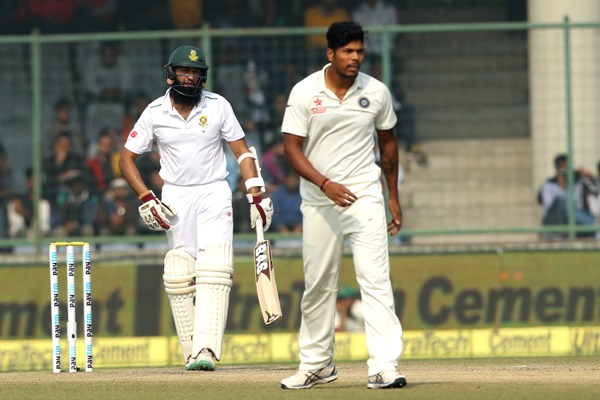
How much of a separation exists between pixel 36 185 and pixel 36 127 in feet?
2.03

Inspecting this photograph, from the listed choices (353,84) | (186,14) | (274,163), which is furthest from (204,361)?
(186,14)

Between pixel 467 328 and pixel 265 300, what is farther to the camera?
pixel 467 328

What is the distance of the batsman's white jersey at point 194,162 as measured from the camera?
9.62 meters

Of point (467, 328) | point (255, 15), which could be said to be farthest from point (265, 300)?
point (255, 15)

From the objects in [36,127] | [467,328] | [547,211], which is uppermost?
[36,127]

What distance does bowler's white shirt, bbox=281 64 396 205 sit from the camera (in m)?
7.99

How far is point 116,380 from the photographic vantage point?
348 inches

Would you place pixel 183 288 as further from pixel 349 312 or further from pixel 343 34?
pixel 349 312

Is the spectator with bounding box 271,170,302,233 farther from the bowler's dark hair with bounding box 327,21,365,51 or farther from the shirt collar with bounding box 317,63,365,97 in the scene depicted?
the bowler's dark hair with bounding box 327,21,365,51

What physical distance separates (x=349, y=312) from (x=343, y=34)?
6213 millimetres

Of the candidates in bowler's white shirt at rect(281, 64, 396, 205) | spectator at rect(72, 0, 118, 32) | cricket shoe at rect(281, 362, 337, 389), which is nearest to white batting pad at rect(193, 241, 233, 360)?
cricket shoe at rect(281, 362, 337, 389)

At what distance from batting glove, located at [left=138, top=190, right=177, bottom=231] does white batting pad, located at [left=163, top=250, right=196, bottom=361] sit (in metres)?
0.24

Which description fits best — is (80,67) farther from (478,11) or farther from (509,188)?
(478,11)

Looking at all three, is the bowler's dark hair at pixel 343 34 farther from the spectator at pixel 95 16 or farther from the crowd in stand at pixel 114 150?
the spectator at pixel 95 16
